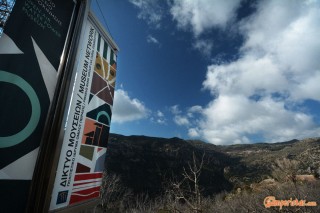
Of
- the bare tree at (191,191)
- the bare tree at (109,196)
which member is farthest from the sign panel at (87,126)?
the bare tree at (109,196)

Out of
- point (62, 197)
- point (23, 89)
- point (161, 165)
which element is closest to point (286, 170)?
point (62, 197)

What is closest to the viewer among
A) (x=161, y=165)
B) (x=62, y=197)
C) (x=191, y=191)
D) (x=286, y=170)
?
(x=62, y=197)

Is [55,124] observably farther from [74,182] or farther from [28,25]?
[28,25]

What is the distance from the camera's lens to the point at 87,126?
2.74 m

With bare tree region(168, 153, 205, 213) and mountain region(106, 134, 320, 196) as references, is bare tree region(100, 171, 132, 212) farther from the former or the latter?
mountain region(106, 134, 320, 196)

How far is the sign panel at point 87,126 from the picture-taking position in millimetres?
2374

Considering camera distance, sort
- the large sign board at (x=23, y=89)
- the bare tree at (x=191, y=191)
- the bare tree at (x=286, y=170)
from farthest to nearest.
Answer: the bare tree at (x=286, y=170) < the bare tree at (x=191, y=191) < the large sign board at (x=23, y=89)

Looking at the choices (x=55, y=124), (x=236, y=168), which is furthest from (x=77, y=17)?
(x=236, y=168)

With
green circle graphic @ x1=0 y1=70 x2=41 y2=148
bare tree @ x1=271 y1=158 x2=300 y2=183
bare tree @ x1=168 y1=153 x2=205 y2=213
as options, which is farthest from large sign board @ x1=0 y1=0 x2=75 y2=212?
bare tree @ x1=271 y1=158 x2=300 y2=183

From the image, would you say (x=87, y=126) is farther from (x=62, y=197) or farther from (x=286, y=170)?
(x=286, y=170)

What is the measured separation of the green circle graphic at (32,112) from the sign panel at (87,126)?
42 cm

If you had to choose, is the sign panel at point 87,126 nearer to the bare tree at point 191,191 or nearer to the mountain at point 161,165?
the bare tree at point 191,191

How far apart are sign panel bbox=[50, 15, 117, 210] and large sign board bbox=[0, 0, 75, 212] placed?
37cm

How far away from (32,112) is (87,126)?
82cm
